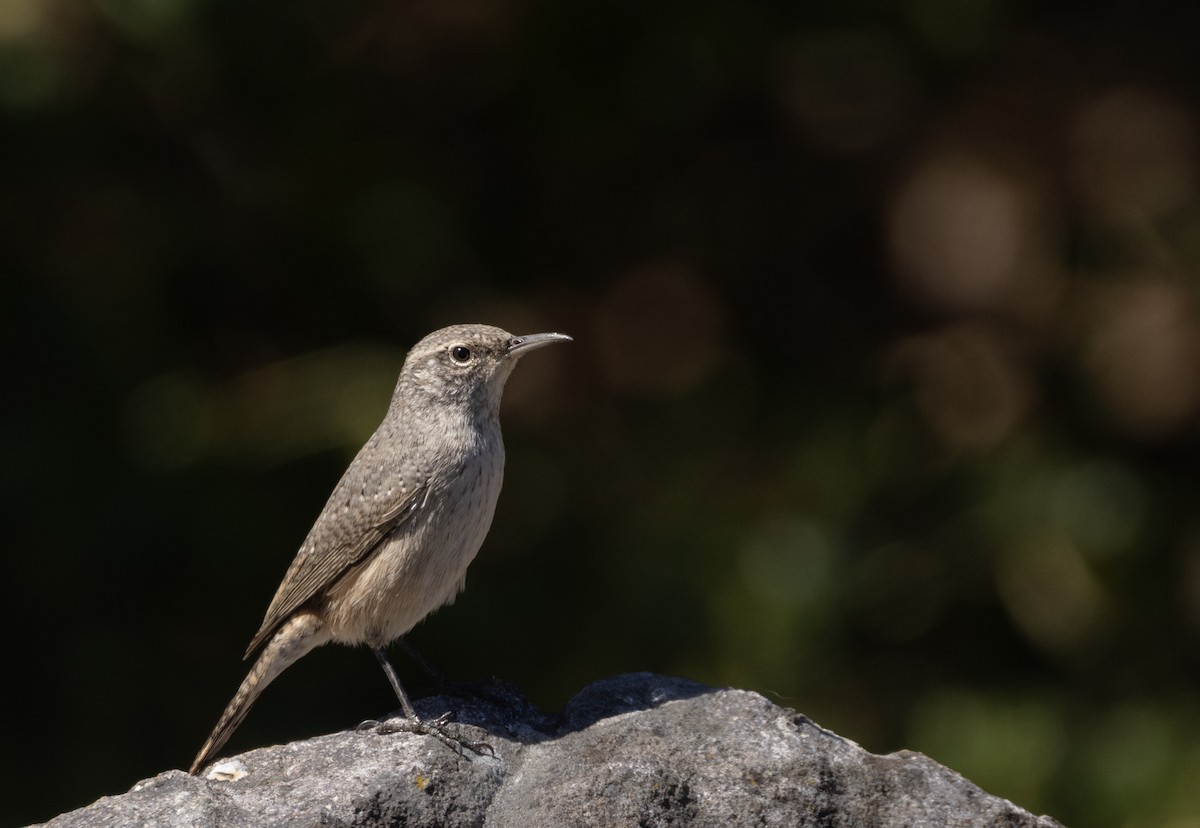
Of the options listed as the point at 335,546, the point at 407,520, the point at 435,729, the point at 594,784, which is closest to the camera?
the point at 594,784

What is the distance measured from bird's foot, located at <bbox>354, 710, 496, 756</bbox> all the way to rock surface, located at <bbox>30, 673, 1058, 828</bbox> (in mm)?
33

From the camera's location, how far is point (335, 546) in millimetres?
4539

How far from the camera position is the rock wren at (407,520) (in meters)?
4.41

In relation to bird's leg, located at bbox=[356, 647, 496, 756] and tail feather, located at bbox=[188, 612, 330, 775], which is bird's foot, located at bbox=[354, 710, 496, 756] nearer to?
bird's leg, located at bbox=[356, 647, 496, 756]

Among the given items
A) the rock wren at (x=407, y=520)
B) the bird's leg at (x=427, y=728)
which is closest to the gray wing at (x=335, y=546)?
the rock wren at (x=407, y=520)

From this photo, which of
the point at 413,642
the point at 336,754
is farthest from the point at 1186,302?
the point at 336,754

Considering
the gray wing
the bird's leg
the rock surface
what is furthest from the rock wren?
the rock surface

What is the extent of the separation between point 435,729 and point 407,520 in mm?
816

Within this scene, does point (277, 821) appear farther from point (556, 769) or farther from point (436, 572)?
point (436, 572)

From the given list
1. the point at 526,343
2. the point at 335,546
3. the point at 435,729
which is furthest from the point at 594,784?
the point at 526,343

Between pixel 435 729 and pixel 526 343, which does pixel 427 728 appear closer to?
pixel 435 729

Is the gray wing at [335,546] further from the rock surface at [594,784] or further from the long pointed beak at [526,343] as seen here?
the rock surface at [594,784]

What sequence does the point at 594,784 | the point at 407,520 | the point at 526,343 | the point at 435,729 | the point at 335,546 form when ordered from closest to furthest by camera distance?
the point at 594,784 → the point at 435,729 → the point at 407,520 → the point at 335,546 → the point at 526,343

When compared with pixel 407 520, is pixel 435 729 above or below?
below
